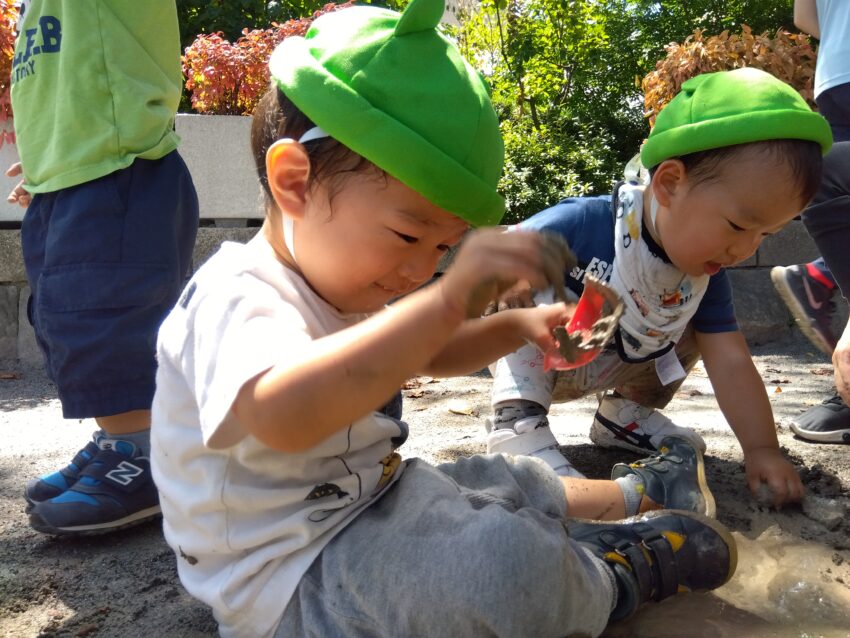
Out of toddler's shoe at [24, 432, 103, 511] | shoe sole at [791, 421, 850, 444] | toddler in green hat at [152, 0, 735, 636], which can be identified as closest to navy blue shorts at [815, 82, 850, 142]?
shoe sole at [791, 421, 850, 444]

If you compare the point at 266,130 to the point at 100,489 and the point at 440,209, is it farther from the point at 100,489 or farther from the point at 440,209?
the point at 100,489

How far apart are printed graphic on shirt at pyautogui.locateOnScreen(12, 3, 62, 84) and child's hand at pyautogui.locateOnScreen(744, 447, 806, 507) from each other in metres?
2.14

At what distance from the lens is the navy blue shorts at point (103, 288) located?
1933 millimetres

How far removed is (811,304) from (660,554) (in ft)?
5.08

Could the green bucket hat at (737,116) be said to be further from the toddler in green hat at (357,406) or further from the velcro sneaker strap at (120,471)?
the velcro sneaker strap at (120,471)

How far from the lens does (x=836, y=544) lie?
1833 mm

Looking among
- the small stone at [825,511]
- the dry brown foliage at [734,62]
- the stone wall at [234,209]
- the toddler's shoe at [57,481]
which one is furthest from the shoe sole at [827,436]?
the dry brown foliage at [734,62]

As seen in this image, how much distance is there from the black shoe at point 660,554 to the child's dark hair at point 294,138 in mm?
838

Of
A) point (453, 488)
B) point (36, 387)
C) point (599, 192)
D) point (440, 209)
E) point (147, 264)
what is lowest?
point (36, 387)

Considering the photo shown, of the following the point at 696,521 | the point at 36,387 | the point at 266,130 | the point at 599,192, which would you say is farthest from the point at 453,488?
the point at 599,192

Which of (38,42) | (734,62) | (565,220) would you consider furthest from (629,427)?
(734,62)

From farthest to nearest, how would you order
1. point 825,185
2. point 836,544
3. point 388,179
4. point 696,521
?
1. point 825,185
2. point 836,544
3. point 696,521
4. point 388,179

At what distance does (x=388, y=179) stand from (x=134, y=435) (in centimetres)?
109

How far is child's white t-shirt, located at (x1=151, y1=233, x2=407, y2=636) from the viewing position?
1.25 metres
